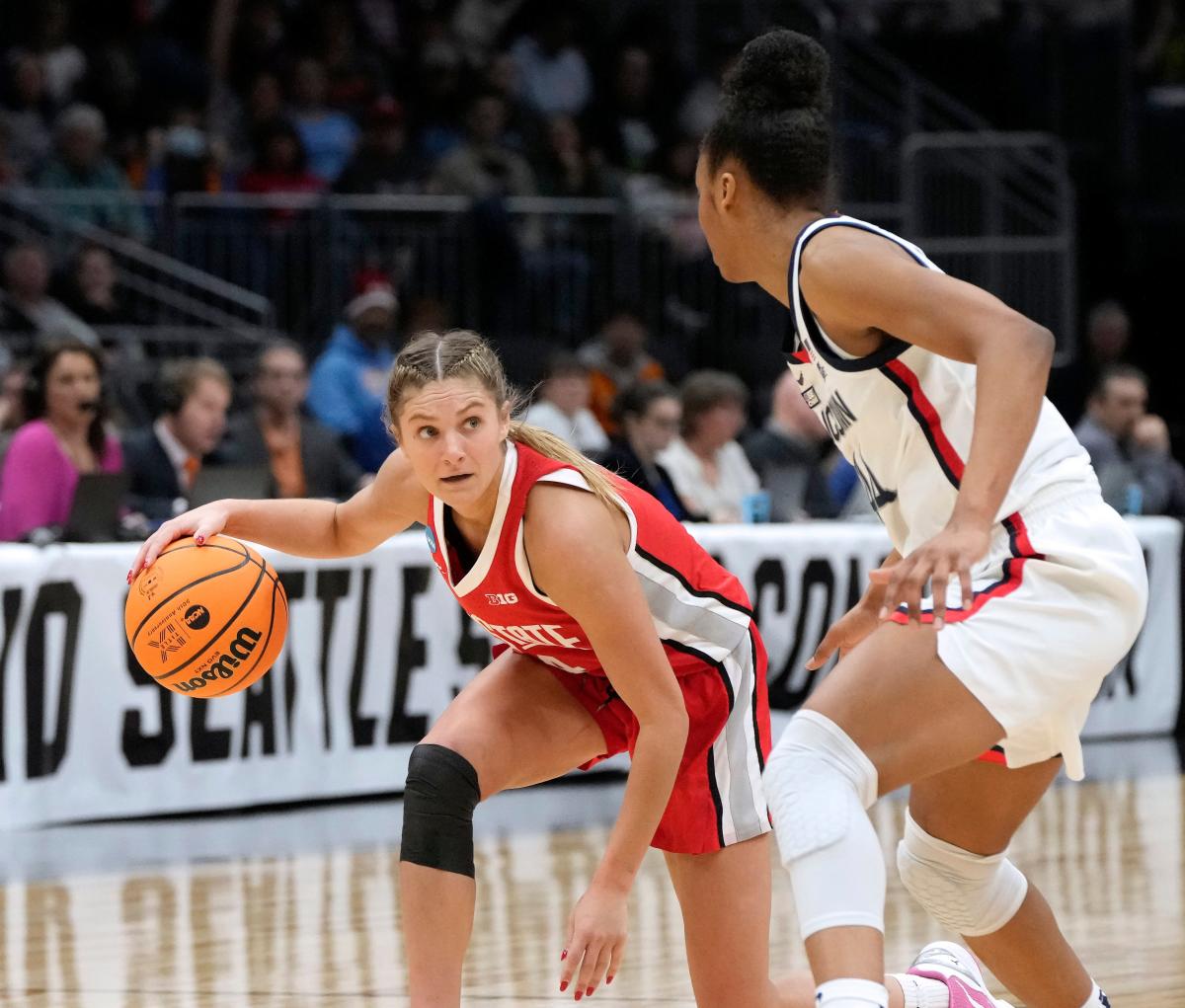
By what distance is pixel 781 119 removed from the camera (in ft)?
10.2

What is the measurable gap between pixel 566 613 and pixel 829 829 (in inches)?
28.6

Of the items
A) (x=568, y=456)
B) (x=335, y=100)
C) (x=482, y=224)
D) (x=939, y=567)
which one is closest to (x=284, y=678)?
(x=568, y=456)

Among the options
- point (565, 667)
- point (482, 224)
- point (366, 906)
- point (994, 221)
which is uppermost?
point (994, 221)

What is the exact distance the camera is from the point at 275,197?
37.7 feet

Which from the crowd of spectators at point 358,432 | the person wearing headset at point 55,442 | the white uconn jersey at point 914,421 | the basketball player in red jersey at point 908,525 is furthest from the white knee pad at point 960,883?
the person wearing headset at point 55,442

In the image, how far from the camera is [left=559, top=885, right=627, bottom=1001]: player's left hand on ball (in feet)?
9.96

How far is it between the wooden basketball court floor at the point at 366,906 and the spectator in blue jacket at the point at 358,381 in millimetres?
2935

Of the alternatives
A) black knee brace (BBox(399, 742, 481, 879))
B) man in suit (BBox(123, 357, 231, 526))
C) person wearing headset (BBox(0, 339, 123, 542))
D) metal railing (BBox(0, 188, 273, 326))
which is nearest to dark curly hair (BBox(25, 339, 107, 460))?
person wearing headset (BBox(0, 339, 123, 542))

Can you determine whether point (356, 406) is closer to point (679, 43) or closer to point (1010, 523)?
point (679, 43)

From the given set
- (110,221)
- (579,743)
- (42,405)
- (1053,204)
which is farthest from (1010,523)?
(1053,204)

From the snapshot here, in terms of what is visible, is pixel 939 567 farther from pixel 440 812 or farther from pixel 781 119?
pixel 440 812

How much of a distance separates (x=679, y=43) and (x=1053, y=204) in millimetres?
3184

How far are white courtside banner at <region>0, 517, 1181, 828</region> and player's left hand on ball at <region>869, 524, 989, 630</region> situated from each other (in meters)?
4.51

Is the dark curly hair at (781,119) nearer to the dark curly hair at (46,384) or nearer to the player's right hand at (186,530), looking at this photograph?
the player's right hand at (186,530)
